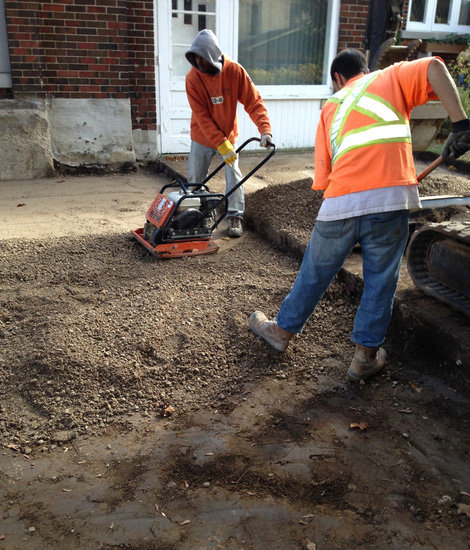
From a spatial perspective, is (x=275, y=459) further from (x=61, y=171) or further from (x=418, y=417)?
(x=61, y=171)

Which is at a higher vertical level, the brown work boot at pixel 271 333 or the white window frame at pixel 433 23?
the white window frame at pixel 433 23

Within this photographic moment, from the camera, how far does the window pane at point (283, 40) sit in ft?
30.9

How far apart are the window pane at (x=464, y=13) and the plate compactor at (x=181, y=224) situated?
850 centimetres

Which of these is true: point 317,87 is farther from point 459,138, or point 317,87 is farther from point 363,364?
point 363,364

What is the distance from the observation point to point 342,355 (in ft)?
12.8

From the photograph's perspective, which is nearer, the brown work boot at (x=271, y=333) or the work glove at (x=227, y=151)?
the brown work boot at (x=271, y=333)

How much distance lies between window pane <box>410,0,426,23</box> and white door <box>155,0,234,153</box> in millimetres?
4204

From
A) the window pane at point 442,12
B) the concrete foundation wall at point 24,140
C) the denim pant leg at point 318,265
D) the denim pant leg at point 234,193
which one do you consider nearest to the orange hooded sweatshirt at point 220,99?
the denim pant leg at point 234,193

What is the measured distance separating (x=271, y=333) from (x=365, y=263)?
0.83m

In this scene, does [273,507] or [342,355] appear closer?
[273,507]

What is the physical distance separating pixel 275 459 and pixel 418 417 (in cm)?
93

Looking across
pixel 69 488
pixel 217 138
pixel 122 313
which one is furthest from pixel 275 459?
pixel 217 138

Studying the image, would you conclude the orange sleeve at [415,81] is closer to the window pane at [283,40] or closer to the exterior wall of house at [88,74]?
the exterior wall of house at [88,74]

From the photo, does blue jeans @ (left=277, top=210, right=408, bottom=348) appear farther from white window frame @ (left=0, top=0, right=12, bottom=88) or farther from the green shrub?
the green shrub
